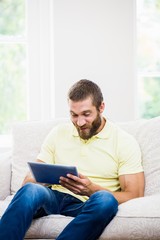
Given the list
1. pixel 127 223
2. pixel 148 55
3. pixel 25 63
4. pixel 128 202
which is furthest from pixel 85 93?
pixel 148 55

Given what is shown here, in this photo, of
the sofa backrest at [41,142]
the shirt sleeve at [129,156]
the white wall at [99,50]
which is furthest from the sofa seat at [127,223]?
the white wall at [99,50]

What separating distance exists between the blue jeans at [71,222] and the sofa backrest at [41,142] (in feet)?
1.56

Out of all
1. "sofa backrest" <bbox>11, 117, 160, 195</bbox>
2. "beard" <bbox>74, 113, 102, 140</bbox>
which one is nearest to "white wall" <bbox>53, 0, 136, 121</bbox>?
"sofa backrest" <bbox>11, 117, 160, 195</bbox>

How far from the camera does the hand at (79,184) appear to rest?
7.56ft

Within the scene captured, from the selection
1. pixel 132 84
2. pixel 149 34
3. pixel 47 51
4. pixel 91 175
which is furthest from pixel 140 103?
pixel 91 175

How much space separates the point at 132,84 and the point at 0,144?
41.7 inches

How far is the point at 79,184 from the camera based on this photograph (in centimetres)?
234

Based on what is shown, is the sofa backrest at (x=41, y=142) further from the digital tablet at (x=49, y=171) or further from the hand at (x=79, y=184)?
the digital tablet at (x=49, y=171)

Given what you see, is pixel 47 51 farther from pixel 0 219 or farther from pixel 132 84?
pixel 0 219

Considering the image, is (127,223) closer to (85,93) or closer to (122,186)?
(122,186)

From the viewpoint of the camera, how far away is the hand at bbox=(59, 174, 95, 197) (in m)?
2.30

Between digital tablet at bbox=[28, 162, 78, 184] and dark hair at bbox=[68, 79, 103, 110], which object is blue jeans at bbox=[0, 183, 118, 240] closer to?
digital tablet at bbox=[28, 162, 78, 184]

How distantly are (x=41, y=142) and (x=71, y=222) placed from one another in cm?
90

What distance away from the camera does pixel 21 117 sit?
149 inches
